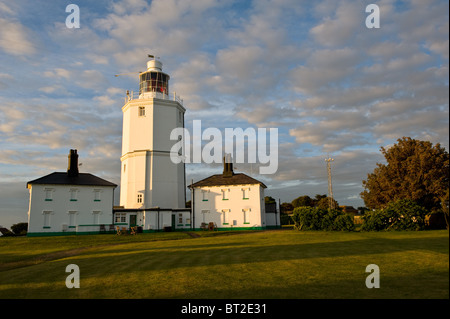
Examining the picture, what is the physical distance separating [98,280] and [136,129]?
34.5 m

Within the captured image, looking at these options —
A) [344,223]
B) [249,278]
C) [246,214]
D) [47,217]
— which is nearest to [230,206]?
[246,214]

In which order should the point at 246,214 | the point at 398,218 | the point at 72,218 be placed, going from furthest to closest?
the point at 246,214, the point at 72,218, the point at 398,218

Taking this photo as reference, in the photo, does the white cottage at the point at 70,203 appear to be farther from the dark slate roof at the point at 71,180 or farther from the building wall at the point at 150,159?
the building wall at the point at 150,159

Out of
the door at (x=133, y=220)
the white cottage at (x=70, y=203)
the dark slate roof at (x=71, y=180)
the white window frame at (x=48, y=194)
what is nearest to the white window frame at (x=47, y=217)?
the white cottage at (x=70, y=203)

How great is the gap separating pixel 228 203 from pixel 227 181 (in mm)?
2803

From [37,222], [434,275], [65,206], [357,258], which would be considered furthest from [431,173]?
[37,222]

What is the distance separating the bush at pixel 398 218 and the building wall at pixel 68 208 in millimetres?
28742

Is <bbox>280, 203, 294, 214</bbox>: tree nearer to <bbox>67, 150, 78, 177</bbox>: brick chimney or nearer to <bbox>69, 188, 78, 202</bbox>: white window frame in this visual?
<bbox>67, 150, 78, 177</bbox>: brick chimney

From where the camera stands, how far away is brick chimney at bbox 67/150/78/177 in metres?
39.3

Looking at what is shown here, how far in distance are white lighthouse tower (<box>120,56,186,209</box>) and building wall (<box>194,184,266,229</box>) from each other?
349 centimetres

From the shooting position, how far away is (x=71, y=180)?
1505 inches

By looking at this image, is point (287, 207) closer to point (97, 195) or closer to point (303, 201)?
point (303, 201)

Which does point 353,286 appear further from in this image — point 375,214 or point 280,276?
point 375,214

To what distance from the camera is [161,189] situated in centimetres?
4216
